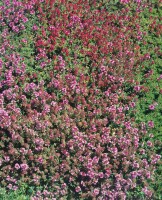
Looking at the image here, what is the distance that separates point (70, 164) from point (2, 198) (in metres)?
1.08

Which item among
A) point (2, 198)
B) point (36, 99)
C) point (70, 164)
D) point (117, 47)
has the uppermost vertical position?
point (117, 47)

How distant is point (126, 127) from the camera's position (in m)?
7.08

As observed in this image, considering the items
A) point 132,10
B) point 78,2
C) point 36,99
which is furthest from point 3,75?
point 132,10

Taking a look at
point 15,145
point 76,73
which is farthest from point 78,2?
point 15,145

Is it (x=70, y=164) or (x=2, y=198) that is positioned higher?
(x=70, y=164)

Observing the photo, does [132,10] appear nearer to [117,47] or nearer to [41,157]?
[117,47]

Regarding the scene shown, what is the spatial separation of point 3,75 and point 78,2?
240 centimetres

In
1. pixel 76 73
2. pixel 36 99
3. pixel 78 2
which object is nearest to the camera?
pixel 36 99

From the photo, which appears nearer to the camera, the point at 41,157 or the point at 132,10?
the point at 41,157

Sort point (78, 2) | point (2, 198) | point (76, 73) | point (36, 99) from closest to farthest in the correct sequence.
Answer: point (2, 198)
point (36, 99)
point (76, 73)
point (78, 2)

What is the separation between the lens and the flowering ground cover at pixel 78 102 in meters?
6.63

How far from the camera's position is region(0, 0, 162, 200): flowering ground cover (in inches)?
261

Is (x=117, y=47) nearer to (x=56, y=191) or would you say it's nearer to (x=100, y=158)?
(x=100, y=158)

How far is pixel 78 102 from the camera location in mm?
7254
